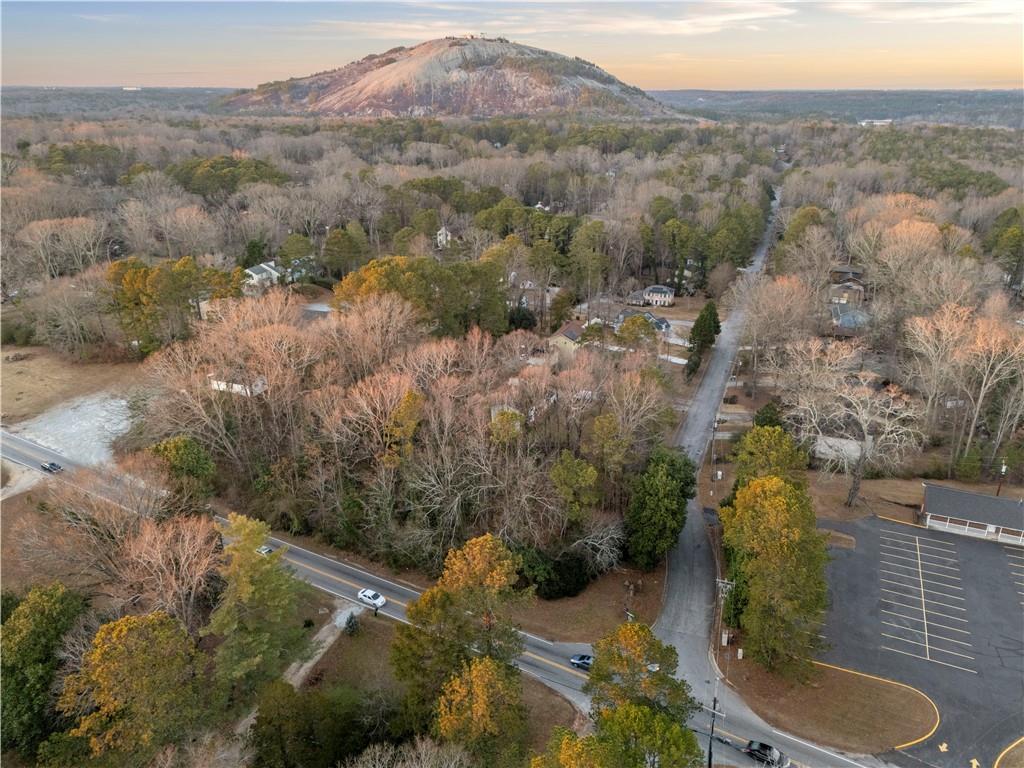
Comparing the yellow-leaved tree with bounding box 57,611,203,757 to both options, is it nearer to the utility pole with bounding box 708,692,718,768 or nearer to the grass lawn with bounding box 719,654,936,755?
the utility pole with bounding box 708,692,718,768

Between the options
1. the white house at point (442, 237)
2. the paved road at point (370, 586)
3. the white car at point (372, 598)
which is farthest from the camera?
the white house at point (442, 237)

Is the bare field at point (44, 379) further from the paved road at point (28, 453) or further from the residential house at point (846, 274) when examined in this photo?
the residential house at point (846, 274)

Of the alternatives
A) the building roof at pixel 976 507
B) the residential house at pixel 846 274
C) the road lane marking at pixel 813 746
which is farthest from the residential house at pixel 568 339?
the residential house at pixel 846 274

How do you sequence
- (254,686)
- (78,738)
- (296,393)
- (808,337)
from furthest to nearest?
1. (808,337)
2. (296,393)
3. (254,686)
4. (78,738)

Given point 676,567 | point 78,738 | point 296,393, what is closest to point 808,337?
point 676,567

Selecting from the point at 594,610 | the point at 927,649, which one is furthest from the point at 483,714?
the point at 927,649

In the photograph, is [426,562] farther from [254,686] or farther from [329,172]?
[329,172]

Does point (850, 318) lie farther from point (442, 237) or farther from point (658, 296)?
point (442, 237)
